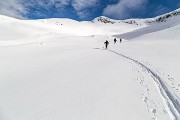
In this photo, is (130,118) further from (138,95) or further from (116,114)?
(138,95)

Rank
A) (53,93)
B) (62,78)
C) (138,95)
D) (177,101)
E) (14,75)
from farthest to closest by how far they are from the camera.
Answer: (14,75) → (62,78) → (53,93) → (138,95) → (177,101)

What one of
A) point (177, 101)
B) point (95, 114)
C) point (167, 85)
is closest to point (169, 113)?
point (177, 101)

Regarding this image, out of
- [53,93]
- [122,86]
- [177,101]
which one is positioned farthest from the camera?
[122,86]

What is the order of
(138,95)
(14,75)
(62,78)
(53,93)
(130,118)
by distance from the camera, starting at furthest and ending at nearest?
(14,75) → (62,78) → (53,93) → (138,95) → (130,118)

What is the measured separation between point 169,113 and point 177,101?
107 cm

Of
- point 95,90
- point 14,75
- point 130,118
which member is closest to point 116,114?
point 130,118

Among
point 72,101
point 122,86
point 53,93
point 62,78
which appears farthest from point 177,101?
point 62,78

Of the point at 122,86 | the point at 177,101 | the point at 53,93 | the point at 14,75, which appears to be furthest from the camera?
the point at 14,75

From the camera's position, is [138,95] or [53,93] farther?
[53,93]

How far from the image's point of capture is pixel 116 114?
5609 mm

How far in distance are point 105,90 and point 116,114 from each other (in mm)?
2098

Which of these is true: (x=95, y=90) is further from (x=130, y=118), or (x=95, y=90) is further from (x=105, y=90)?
(x=130, y=118)

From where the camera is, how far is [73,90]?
25.8ft

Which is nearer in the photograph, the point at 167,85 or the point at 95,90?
the point at 95,90
